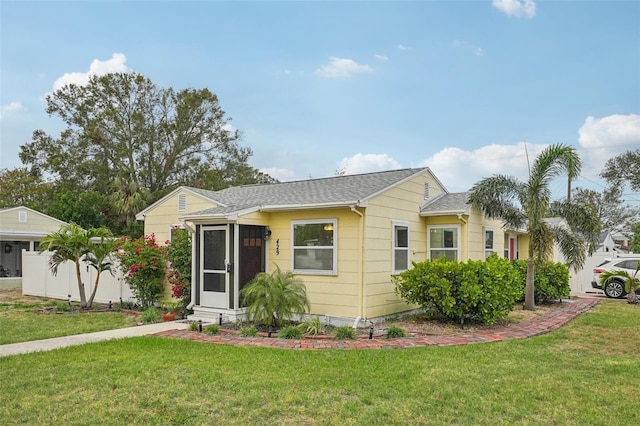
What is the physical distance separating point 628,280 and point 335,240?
11.0 meters

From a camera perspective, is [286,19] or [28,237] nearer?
[286,19]

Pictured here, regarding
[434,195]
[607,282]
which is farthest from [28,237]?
[607,282]

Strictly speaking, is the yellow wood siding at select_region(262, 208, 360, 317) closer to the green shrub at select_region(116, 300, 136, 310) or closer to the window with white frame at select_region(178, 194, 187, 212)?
the window with white frame at select_region(178, 194, 187, 212)

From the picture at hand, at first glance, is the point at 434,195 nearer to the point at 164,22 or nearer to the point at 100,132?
the point at 164,22

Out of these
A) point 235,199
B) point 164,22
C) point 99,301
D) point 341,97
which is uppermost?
point 164,22

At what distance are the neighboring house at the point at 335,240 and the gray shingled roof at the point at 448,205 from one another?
3cm

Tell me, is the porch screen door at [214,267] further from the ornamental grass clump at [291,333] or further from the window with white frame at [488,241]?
the window with white frame at [488,241]

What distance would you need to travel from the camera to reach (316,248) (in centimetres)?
985

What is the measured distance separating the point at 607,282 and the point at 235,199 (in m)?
13.3

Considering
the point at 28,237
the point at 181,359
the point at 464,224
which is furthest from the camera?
the point at 28,237

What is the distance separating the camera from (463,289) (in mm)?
8883

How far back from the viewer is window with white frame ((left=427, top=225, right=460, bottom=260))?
453 inches

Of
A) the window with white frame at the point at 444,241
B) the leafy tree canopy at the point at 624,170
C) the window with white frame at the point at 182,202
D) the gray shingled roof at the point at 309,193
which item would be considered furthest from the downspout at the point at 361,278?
the leafy tree canopy at the point at 624,170

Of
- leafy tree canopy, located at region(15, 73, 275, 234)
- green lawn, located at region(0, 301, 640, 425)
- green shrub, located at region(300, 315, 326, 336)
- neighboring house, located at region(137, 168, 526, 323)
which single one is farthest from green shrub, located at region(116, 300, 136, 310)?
leafy tree canopy, located at region(15, 73, 275, 234)
